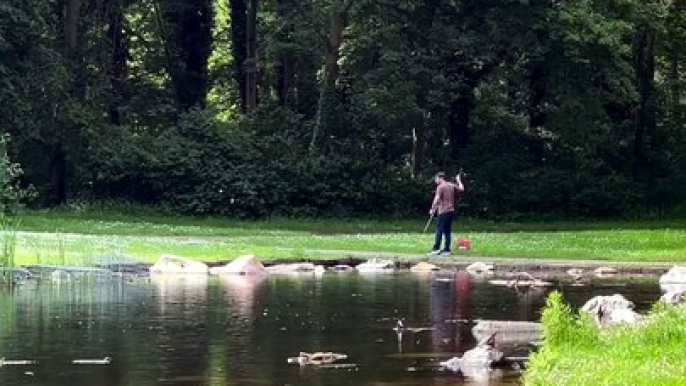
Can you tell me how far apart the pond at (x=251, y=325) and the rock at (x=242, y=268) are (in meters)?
0.65

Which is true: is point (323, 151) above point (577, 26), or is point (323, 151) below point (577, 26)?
below

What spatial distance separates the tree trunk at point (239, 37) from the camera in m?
65.2

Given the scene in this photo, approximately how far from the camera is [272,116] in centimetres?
5641

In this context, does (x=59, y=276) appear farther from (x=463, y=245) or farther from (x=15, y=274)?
(x=463, y=245)

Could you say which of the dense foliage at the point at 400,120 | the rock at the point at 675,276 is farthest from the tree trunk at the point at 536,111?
the rock at the point at 675,276

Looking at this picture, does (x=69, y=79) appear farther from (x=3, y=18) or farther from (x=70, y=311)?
(x=70, y=311)

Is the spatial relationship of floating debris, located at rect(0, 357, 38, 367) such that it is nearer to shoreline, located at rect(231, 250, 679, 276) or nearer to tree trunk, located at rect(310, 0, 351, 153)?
shoreline, located at rect(231, 250, 679, 276)

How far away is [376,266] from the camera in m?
31.1

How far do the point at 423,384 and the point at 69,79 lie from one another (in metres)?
40.1

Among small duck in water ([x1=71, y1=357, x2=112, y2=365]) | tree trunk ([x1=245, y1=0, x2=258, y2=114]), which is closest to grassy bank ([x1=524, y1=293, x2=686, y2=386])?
small duck in water ([x1=71, y1=357, x2=112, y2=365])

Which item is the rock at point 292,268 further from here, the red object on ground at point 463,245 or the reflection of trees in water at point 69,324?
the red object on ground at point 463,245

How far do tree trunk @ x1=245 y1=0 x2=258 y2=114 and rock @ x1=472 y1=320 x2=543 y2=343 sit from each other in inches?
1671

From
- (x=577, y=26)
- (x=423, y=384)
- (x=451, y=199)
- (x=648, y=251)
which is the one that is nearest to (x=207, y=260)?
(x=451, y=199)

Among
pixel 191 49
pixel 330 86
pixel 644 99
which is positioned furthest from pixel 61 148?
pixel 644 99
